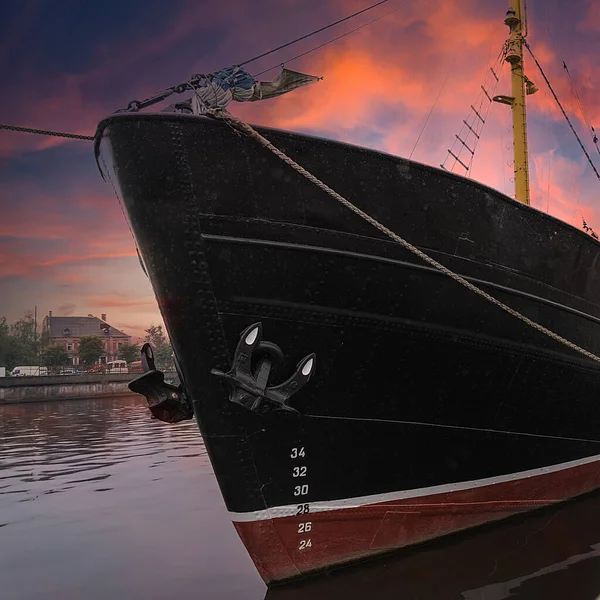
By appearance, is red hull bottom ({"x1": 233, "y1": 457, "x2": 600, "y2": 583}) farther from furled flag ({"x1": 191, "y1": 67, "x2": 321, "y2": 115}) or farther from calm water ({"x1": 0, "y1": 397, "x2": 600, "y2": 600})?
furled flag ({"x1": 191, "y1": 67, "x2": 321, "y2": 115})

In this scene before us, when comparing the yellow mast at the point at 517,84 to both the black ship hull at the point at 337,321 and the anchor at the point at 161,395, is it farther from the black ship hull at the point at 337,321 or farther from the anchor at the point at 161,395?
the anchor at the point at 161,395

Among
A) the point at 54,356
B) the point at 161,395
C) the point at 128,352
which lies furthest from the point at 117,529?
the point at 128,352

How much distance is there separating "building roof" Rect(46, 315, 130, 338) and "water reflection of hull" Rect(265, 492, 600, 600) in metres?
84.6

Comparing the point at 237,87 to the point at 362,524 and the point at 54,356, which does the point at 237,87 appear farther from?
the point at 54,356

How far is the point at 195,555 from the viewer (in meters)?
5.19

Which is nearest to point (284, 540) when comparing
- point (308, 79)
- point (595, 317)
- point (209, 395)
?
point (209, 395)

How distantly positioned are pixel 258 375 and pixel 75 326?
283ft

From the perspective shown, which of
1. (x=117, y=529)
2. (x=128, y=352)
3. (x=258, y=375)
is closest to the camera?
(x=258, y=375)

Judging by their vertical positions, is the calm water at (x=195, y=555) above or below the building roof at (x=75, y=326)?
below

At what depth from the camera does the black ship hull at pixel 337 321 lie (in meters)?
4.00

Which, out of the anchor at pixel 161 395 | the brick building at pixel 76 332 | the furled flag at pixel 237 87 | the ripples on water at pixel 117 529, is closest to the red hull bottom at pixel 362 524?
the ripples on water at pixel 117 529

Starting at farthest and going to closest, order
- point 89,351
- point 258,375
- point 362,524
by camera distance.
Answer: point 89,351
point 362,524
point 258,375

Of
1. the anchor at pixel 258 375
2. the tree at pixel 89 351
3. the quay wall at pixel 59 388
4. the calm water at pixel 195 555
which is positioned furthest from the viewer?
the tree at pixel 89 351

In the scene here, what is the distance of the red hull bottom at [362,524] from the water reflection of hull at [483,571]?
0.12m
